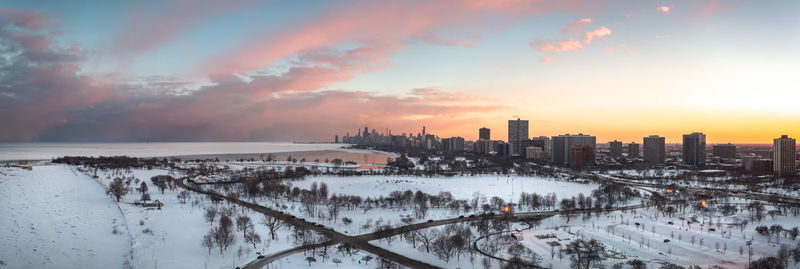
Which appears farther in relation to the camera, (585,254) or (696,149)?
(696,149)

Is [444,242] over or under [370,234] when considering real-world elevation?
over

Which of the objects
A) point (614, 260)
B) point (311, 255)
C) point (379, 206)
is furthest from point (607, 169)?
point (311, 255)

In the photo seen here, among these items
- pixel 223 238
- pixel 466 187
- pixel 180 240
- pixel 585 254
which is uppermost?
pixel 223 238

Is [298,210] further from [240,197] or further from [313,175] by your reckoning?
[313,175]

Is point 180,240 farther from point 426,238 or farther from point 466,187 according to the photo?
point 466,187

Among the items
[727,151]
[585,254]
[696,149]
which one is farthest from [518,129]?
[585,254]

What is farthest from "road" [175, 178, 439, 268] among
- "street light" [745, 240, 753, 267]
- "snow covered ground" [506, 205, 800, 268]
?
"street light" [745, 240, 753, 267]

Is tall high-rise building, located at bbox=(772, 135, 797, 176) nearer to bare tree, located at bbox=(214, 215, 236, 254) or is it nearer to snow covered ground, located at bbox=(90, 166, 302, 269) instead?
snow covered ground, located at bbox=(90, 166, 302, 269)
